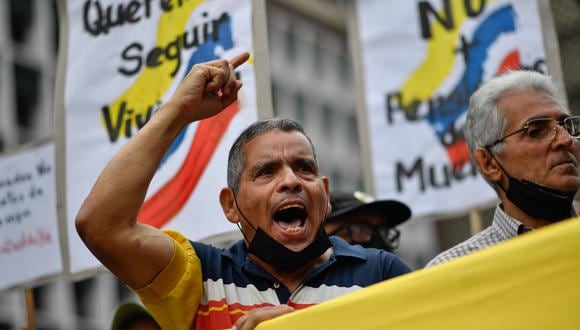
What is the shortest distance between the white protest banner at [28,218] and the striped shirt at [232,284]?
9.18 ft

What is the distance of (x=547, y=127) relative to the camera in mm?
3766

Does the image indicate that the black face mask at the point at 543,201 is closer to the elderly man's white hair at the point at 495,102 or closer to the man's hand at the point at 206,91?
the elderly man's white hair at the point at 495,102

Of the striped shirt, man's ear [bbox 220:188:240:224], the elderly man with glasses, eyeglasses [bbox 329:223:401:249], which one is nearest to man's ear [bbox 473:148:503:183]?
the elderly man with glasses

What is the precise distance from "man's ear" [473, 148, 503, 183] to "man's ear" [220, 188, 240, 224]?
0.85 meters

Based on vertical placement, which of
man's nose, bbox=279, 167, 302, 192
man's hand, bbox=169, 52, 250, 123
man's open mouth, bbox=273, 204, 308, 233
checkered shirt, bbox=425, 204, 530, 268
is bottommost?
checkered shirt, bbox=425, 204, 530, 268

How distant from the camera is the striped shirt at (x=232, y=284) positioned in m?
3.22

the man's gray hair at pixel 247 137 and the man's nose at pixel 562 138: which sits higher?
the man's gray hair at pixel 247 137

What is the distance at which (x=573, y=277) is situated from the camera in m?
2.34

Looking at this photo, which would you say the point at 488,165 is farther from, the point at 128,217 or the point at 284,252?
the point at 128,217

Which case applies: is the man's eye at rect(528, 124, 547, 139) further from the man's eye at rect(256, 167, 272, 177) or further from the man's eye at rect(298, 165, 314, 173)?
the man's eye at rect(256, 167, 272, 177)

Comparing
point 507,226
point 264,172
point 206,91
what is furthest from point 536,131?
point 206,91

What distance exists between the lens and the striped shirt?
3.22 meters

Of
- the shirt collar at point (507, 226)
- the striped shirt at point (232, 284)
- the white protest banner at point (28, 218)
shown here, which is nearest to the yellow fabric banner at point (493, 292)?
the striped shirt at point (232, 284)

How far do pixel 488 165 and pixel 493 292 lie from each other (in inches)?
59.9
